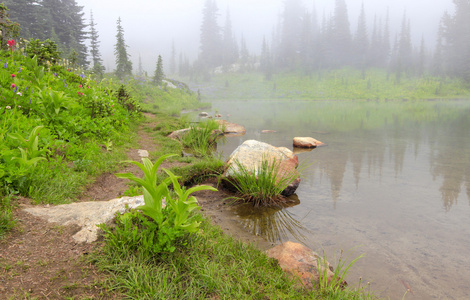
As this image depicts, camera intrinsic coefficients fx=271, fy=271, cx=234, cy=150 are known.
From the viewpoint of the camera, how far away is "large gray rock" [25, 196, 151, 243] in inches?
98.3

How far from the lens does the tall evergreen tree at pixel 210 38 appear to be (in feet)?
292

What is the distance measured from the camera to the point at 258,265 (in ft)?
9.26

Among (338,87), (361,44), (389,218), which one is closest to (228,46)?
(361,44)

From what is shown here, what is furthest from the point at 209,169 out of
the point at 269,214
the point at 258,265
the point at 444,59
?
the point at 444,59

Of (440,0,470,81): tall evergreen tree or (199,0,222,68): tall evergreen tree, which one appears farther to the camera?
(199,0,222,68): tall evergreen tree

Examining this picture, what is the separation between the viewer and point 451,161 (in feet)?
27.3

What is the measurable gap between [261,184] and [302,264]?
216 centimetres

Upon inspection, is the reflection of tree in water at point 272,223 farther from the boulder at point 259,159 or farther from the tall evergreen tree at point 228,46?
the tall evergreen tree at point 228,46

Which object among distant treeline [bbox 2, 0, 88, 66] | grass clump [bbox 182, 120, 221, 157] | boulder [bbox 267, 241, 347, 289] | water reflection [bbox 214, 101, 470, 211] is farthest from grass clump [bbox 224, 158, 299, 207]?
distant treeline [bbox 2, 0, 88, 66]

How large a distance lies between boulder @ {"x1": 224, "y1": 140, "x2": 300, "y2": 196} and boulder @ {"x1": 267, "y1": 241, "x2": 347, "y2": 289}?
7.21ft

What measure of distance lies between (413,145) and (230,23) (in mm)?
103460

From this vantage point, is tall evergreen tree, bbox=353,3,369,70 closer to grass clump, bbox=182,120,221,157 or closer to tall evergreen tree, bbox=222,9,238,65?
tall evergreen tree, bbox=222,9,238,65

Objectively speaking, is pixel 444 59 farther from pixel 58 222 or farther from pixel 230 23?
pixel 58 222

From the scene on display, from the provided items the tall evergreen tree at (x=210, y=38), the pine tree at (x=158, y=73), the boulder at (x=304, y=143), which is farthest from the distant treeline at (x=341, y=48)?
the boulder at (x=304, y=143)
